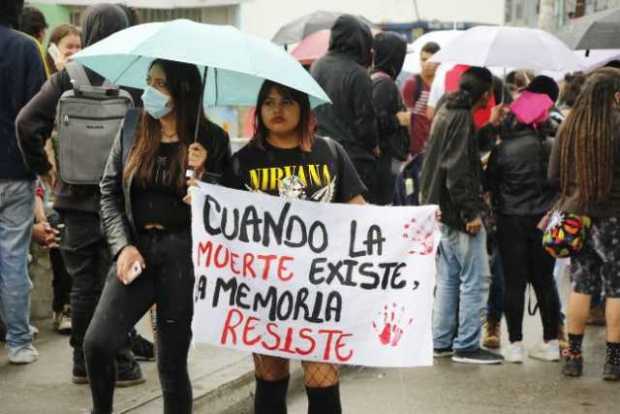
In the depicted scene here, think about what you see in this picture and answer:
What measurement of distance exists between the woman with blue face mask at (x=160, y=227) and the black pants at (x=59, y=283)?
123 inches

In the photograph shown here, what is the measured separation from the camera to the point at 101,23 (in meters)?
6.25

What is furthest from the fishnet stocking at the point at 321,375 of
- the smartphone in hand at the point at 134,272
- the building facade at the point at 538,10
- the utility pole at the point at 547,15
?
the utility pole at the point at 547,15

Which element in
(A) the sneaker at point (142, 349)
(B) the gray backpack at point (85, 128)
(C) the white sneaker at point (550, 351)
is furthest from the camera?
(C) the white sneaker at point (550, 351)

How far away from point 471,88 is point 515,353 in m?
1.84

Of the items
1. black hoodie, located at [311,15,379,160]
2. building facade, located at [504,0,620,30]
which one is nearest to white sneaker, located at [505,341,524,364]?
black hoodie, located at [311,15,379,160]

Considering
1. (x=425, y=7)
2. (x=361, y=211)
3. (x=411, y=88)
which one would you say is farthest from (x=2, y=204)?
(x=425, y=7)

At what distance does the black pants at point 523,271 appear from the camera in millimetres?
8102

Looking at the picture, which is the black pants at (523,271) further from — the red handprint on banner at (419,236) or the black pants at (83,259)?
the red handprint on banner at (419,236)

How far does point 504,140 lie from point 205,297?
145 inches

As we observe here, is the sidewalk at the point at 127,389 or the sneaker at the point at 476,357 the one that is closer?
the sidewalk at the point at 127,389

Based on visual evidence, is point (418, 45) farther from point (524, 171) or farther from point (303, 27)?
point (524, 171)

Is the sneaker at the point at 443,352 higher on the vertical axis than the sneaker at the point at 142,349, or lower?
lower

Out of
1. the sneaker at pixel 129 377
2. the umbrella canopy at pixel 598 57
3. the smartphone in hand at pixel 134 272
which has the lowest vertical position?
the sneaker at pixel 129 377

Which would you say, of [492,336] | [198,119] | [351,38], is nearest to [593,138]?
[351,38]
